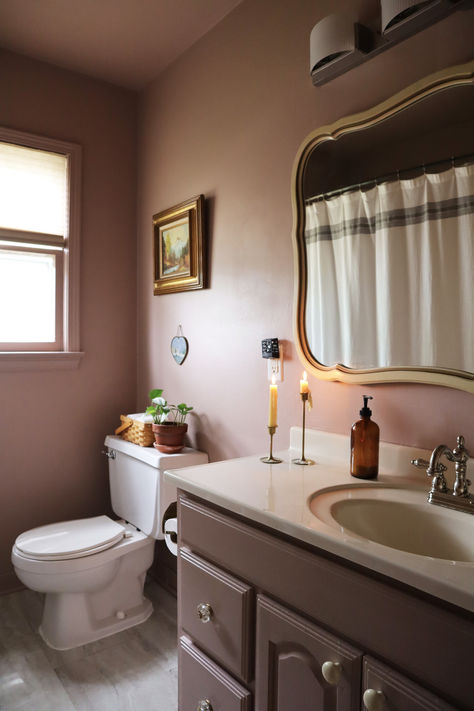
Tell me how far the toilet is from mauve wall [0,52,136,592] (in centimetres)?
36

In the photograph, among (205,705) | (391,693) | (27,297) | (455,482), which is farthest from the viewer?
(27,297)

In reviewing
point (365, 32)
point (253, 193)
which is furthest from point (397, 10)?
point (253, 193)

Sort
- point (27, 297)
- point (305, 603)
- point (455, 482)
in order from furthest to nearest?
point (27, 297) → point (455, 482) → point (305, 603)

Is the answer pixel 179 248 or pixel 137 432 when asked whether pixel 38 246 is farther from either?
pixel 137 432

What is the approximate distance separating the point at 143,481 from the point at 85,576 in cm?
44

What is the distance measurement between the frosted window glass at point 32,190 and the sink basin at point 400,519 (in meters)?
2.00

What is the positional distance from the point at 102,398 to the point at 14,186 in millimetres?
1146

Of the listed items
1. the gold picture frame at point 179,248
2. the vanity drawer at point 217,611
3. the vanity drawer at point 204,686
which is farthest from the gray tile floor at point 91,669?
the gold picture frame at point 179,248

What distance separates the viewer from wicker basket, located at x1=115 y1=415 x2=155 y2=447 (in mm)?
2266

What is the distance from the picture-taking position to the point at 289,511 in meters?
1.09

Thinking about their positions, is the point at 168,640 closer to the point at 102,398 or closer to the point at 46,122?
the point at 102,398

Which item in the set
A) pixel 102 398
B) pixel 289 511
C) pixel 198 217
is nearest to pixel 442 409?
pixel 289 511

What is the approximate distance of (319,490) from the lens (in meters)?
1.25

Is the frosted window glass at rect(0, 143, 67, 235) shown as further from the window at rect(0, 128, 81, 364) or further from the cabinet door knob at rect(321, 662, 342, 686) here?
the cabinet door knob at rect(321, 662, 342, 686)
